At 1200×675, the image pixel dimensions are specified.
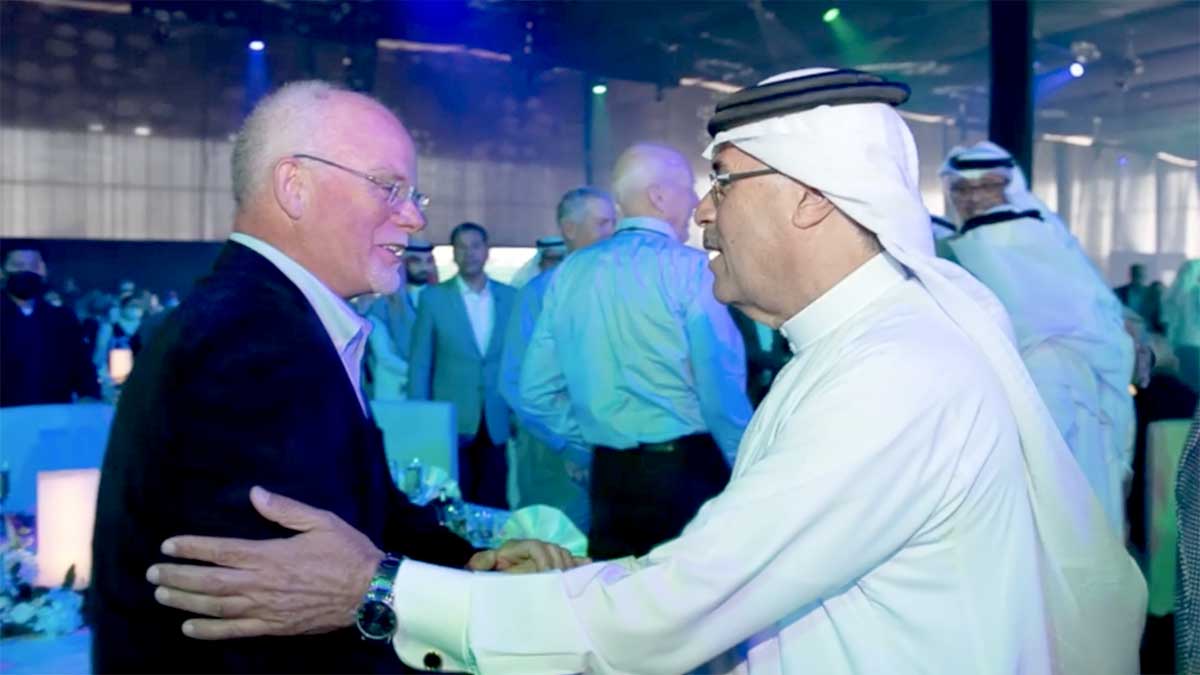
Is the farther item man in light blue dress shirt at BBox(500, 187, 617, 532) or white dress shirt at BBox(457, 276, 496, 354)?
white dress shirt at BBox(457, 276, 496, 354)

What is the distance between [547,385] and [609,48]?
27.8 feet

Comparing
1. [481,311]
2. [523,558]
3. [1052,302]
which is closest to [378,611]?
[523,558]

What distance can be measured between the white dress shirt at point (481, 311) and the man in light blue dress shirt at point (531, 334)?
810 millimetres

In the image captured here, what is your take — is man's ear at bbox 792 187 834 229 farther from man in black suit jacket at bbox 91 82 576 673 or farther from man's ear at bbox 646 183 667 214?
man's ear at bbox 646 183 667 214

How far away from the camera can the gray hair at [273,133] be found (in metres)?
1.43

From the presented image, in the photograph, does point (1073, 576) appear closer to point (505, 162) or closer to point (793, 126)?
point (793, 126)

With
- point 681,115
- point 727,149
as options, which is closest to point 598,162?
point 681,115

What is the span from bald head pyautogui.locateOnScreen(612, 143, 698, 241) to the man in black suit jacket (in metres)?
1.94

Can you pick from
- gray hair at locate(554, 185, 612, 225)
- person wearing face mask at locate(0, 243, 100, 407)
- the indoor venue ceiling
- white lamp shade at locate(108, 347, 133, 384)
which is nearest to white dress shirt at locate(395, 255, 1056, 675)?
gray hair at locate(554, 185, 612, 225)

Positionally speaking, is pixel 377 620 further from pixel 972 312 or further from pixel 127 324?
pixel 127 324

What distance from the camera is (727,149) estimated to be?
1.29 metres

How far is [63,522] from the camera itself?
218cm

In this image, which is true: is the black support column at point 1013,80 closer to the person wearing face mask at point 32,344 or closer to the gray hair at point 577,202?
the gray hair at point 577,202

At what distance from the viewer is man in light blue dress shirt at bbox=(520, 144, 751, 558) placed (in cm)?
315
